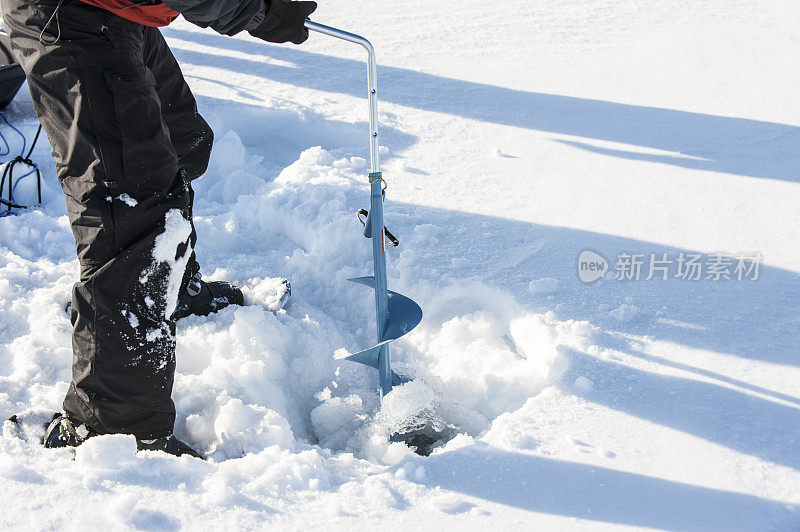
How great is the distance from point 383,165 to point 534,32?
209cm

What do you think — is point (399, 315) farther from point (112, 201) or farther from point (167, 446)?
point (112, 201)

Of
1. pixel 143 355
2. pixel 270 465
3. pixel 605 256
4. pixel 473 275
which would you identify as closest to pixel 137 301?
pixel 143 355

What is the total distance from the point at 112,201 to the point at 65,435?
672 mm

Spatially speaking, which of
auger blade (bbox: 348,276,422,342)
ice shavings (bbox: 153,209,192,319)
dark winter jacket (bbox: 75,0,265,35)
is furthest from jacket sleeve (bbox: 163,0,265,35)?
auger blade (bbox: 348,276,422,342)

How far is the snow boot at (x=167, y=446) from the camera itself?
1771mm

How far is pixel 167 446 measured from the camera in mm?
1783

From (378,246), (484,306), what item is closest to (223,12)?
(378,246)

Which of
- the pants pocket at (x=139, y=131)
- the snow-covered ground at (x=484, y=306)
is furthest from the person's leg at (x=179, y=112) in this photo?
the snow-covered ground at (x=484, y=306)

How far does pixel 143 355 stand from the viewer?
5.78 feet

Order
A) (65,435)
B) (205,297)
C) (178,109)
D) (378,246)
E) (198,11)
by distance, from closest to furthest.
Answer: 1. (198,11)
2. (65,435)
3. (378,246)
4. (178,109)
5. (205,297)

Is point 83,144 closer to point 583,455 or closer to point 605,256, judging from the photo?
point 583,455

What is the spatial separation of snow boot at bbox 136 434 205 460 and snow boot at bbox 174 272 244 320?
0.55 meters

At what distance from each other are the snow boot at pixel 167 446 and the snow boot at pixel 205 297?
0.55m

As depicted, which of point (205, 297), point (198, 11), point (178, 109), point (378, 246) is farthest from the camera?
point (205, 297)
